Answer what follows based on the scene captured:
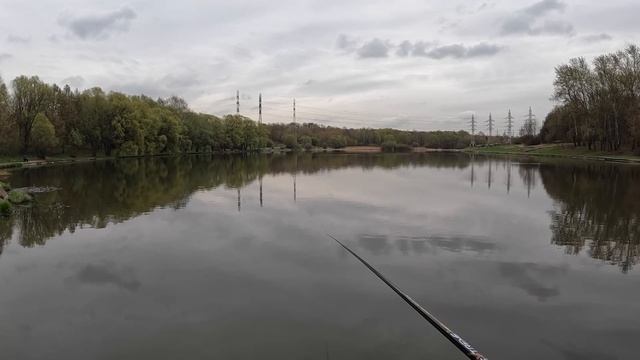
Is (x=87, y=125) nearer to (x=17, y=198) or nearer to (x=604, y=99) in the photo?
(x=17, y=198)

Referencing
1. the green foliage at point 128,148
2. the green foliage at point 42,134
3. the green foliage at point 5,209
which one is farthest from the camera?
the green foliage at point 128,148

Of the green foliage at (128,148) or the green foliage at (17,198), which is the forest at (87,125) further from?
the green foliage at (17,198)

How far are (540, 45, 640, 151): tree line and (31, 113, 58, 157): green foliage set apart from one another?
80.3 m

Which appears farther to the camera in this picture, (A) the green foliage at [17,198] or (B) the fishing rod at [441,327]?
(A) the green foliage at [17,198]

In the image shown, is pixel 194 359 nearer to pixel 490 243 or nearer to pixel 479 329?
pixel 479 329

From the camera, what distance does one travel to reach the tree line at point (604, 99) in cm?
6875

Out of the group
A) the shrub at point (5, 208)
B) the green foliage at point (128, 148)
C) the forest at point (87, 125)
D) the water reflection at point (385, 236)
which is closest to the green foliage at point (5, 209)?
the shrub at point (5, 208)

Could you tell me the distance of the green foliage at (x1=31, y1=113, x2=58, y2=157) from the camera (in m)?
65.8

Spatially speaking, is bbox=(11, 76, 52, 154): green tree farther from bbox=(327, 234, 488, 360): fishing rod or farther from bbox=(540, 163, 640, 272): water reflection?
bbox=(327, 234, 488, 360): fishing rod

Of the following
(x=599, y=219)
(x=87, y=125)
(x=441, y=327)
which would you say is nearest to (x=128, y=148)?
(x=87, y=125)

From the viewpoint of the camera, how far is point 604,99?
239ft

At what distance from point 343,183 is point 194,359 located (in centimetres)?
3009

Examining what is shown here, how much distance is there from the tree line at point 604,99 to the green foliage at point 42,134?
80.3 meters

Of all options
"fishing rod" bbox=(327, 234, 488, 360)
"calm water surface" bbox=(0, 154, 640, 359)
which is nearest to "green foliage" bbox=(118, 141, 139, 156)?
"calm water surface" bbox=(0, 154, 640, 359)
